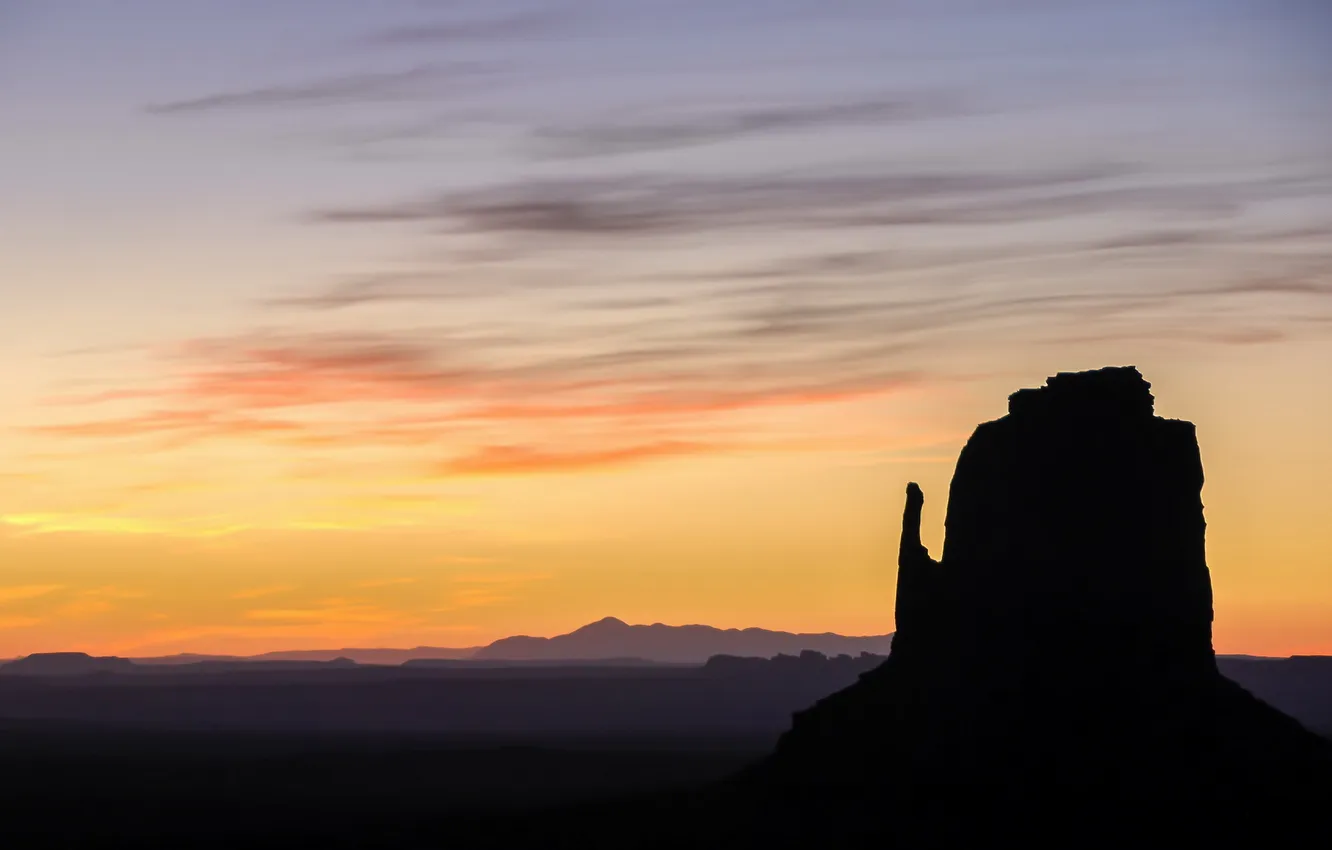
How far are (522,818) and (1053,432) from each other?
2275 inches

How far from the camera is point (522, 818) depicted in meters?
136

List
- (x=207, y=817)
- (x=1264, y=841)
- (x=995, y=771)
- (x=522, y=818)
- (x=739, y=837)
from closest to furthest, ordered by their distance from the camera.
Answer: (x=1264, y=841) → (x=995, y=771) → (x=739, y=837) → (x=522, y=818) → (x=207, y=817)

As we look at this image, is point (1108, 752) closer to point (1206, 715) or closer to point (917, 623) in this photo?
point (1206, 715)

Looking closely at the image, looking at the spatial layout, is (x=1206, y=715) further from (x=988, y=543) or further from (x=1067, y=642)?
(x=988, y=543)

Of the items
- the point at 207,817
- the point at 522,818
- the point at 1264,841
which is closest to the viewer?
the point at 1264,841

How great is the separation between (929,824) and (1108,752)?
9.22 metres

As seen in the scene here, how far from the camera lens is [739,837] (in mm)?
100125

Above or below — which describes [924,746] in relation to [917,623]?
below

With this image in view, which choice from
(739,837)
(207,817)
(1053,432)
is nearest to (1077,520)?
(1053,432)

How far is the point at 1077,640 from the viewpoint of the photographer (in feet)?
305

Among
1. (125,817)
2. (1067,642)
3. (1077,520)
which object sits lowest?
(125,817)

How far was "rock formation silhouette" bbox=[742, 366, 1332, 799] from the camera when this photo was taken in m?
90.1

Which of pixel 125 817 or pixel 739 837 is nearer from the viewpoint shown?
pixel 739 837

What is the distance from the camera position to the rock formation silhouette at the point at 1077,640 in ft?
295
